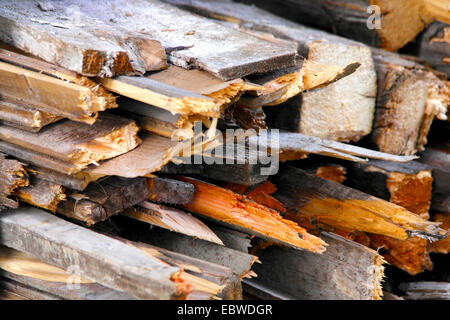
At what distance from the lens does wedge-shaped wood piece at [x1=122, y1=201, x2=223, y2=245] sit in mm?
1934

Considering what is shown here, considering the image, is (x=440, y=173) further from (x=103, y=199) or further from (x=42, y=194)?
(x=42, y=194)

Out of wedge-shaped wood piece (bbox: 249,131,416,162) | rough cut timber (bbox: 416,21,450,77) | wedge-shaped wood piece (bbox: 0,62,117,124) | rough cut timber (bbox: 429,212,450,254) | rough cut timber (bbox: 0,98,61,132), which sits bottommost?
rough cut timber (bbox: 429,212,450,254)

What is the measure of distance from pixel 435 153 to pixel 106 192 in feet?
6.27

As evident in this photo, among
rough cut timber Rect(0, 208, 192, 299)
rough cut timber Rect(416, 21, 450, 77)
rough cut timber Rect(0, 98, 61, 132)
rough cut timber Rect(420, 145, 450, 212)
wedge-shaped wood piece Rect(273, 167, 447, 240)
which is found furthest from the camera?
rough cut timber Rect(416, 21, 450, 77)

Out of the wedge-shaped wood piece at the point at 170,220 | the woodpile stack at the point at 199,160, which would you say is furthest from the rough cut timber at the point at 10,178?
the wedge-shaped wood piece at the point at 170,220

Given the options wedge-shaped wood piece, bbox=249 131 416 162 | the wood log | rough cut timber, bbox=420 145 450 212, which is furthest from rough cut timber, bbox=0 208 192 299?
rough cut timber, bbox=420 145 450 212

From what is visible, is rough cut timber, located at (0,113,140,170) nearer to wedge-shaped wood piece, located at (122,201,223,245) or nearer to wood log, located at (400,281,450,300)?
wedge-shaped wood piece, located at (122,201,223,245)

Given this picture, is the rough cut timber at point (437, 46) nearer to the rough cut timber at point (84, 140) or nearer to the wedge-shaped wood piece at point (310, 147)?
the wedge-shaped wood piece at point (310, 147)

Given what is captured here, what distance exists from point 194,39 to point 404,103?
1.25 metres

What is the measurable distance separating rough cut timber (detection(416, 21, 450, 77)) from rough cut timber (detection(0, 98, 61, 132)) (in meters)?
2.12

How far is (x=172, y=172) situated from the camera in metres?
2.04

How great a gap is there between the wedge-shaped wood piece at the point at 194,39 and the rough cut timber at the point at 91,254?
68cm

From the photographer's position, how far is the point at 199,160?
82.8 inches

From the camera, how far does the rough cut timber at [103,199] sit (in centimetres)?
179
